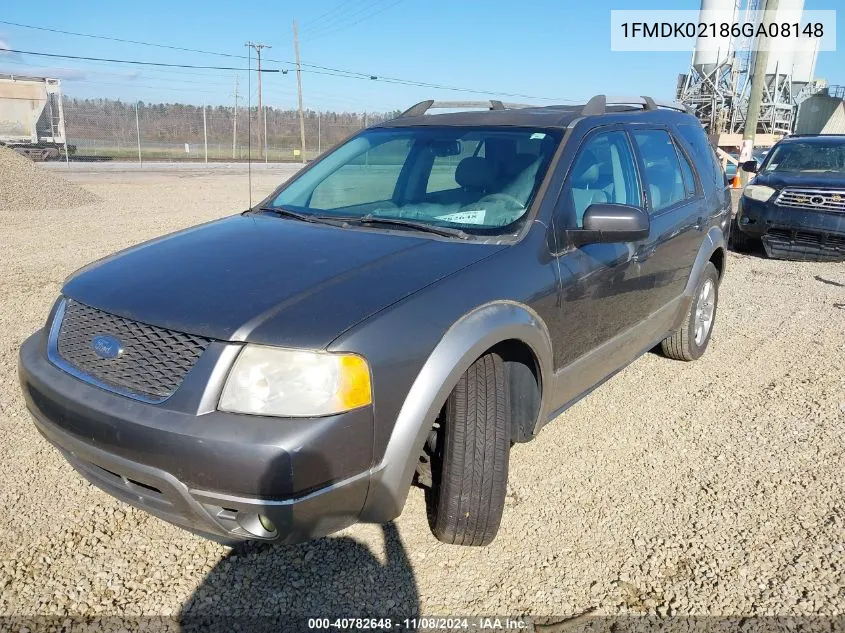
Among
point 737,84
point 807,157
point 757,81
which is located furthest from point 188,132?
point 807,157

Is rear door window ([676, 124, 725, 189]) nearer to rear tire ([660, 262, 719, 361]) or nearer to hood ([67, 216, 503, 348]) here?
rear tire ([660, 262, 719, 361])

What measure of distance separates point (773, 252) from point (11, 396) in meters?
9.03

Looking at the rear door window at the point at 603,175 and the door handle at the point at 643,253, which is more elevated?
the rear door window at the point at 603,175

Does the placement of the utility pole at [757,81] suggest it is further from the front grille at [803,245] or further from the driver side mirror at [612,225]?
the driver side mirror at [612,225]

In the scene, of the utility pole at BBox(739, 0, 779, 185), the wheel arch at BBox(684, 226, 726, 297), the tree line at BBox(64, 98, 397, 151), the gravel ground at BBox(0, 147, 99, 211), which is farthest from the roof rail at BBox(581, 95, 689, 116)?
the tree line at BBox(64, 98, 397, 151)

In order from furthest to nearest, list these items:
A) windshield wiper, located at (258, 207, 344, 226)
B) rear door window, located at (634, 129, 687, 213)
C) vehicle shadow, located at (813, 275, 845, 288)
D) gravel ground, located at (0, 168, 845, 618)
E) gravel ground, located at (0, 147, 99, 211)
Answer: gravel ground, located at (0, 147, 99, 211) → vehicle shadow, located at (813, 275, 845, 288) → rear door window, located at (634, 129, 687, 213) → windshield wiper, located at (258, 207, 344, 226) → gravel ground, located at (0, 168, 845, 618)

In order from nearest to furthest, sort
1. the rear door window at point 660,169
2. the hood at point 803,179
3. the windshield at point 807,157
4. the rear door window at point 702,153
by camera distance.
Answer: the rear door window at point 660,169, the rear door window at point 702,153, the hood at point 803,179, the windshield at point 807,157

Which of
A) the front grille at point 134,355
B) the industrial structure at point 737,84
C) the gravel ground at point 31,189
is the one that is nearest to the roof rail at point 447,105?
the front grille at point 134,355

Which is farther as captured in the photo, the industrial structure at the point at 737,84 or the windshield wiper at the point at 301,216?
the industrial structure at the point at 737,84

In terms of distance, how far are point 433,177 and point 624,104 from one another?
1.46 metres

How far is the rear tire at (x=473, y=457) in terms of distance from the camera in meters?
2.52

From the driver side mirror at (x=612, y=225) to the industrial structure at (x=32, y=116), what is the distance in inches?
1235

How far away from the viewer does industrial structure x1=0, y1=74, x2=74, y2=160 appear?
29.9 m

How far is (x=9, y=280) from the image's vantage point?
696 cm
